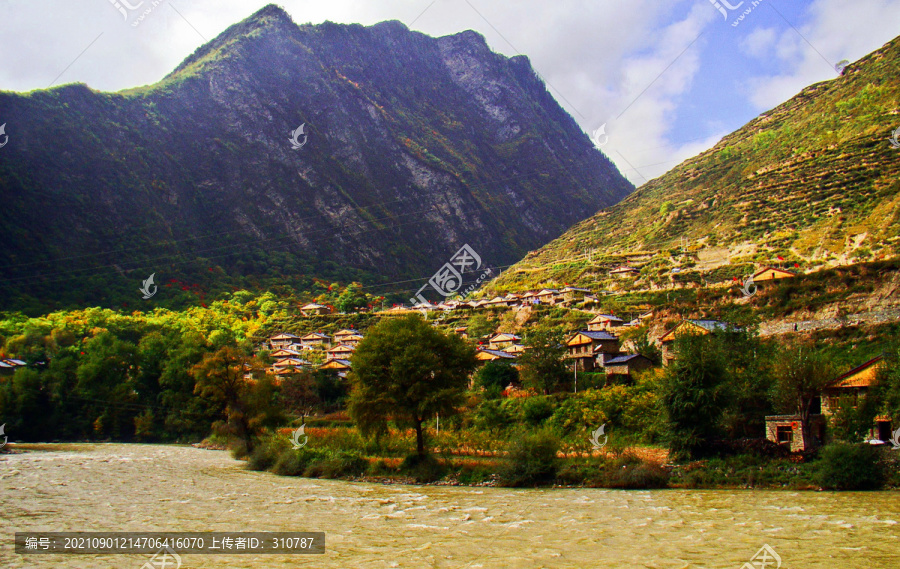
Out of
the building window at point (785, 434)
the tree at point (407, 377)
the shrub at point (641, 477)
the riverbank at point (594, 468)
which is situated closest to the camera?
the riverbank at point (594, 468)

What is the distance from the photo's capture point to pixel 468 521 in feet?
73.1

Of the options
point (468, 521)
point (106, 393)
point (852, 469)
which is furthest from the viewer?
point (106, 393)

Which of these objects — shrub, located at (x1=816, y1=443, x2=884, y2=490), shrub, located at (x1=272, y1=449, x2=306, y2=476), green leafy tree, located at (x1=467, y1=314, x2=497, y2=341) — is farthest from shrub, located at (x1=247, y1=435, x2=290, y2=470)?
green leafy tree, located at (x1=467, y1=314, x2=497, y2=341)

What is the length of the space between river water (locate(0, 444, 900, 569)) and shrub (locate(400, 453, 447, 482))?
5.32 feet

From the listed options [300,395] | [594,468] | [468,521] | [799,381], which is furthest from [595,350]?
[468,521]

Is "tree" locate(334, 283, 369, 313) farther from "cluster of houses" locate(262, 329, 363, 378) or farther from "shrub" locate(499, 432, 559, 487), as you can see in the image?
"shrub" locate(499, 432, 559, 487)

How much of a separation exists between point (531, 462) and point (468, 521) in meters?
10.1

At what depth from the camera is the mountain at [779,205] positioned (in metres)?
74.8

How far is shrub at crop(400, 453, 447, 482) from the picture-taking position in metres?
34.3

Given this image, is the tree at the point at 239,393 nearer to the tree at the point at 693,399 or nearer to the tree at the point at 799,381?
the tree at the point at 693,399

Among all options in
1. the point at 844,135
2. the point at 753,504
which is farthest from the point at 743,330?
the point at 844,135

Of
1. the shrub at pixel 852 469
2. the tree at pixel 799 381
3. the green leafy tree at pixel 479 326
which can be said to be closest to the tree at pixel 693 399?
the tree at pixel 799 381

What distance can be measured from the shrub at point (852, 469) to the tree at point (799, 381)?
A: 3.64m

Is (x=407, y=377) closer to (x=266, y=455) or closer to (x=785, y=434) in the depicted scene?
(x=266, y=455)
